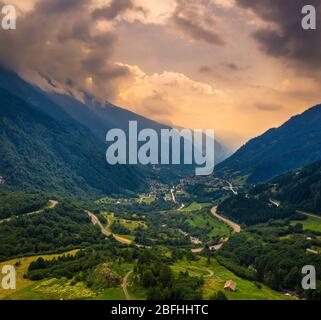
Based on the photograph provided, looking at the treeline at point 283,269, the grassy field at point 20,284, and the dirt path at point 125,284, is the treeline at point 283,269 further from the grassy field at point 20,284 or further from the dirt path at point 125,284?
the grassy field at point 20,284

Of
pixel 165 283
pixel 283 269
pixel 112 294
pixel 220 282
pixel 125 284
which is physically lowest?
pixel 283 269

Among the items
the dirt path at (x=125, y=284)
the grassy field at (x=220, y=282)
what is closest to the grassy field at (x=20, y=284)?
the dirt path at (x=125, y=284)

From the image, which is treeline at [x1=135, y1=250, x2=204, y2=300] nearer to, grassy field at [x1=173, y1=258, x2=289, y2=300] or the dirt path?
the dirt path

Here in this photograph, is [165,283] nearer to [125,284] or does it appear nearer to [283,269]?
[125,284]

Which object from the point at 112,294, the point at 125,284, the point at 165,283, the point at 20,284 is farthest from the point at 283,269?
the point at 20,284

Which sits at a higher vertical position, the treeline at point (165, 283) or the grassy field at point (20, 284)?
the treeline at point (165, 283)
